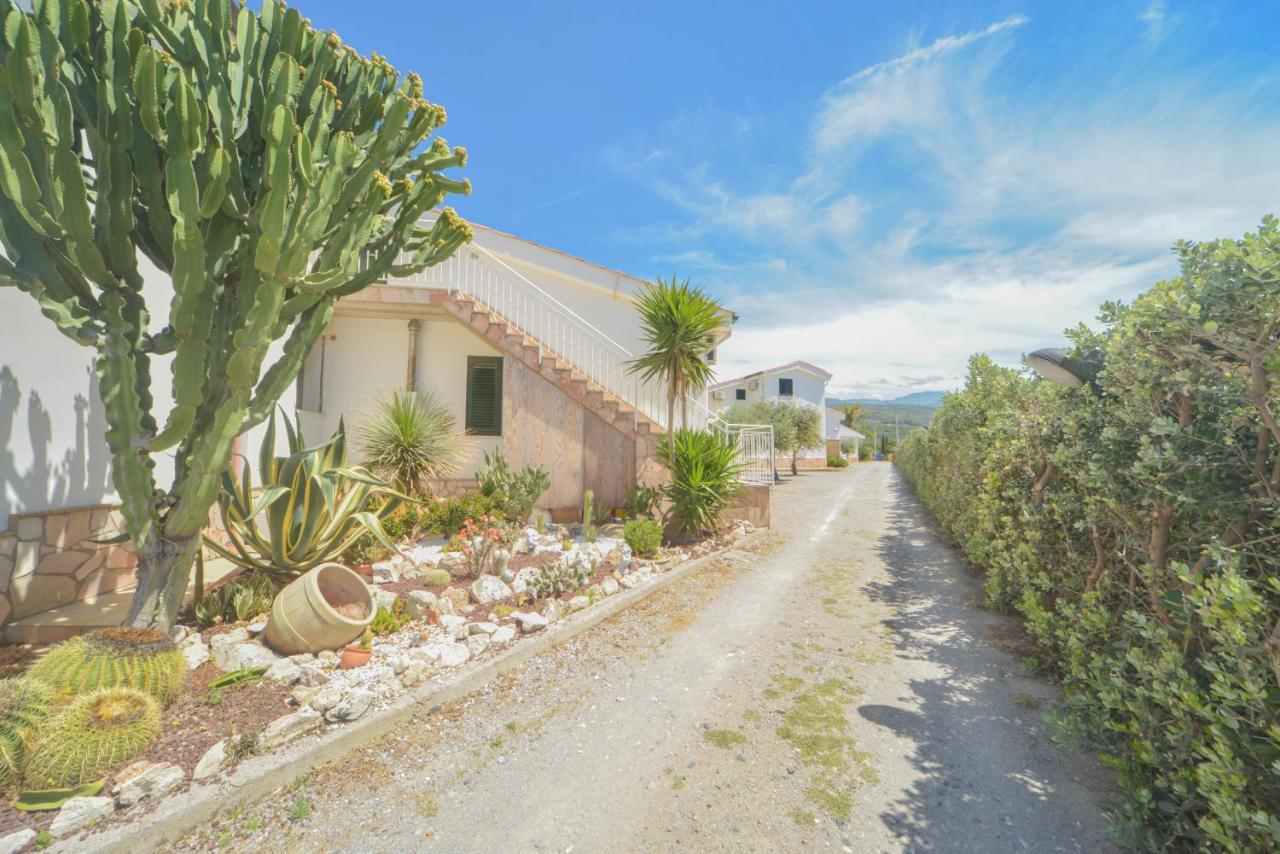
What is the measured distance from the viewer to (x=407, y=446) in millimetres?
7602

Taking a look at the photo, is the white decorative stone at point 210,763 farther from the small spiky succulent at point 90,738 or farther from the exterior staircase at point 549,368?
the exterior staircase at point 549,368

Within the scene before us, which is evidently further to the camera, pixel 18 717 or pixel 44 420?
pixel 44 420

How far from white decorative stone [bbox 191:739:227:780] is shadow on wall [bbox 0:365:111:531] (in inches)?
142

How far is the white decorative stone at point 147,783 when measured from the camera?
7.84 feet

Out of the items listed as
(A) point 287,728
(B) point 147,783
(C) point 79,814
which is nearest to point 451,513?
(A) point 287,728

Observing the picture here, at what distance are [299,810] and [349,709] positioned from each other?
62 cm

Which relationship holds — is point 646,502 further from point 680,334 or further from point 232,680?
point 232,680

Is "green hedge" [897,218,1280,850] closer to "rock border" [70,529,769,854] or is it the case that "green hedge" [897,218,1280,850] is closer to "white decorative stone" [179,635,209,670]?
"rock border" [70,529,769,854]

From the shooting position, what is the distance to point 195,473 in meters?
3.60

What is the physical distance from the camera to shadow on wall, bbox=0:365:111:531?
432cm

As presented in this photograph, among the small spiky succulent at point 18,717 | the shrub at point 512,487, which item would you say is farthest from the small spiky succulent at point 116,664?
the shrub at point 512,487

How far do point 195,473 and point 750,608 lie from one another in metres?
5.20

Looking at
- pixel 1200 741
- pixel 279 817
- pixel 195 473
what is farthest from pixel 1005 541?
pixel 195 473

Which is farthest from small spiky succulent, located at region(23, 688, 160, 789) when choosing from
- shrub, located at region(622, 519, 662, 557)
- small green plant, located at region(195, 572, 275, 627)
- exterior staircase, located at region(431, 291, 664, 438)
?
exterior staircase, located at region(431, 291, 664, 438)
